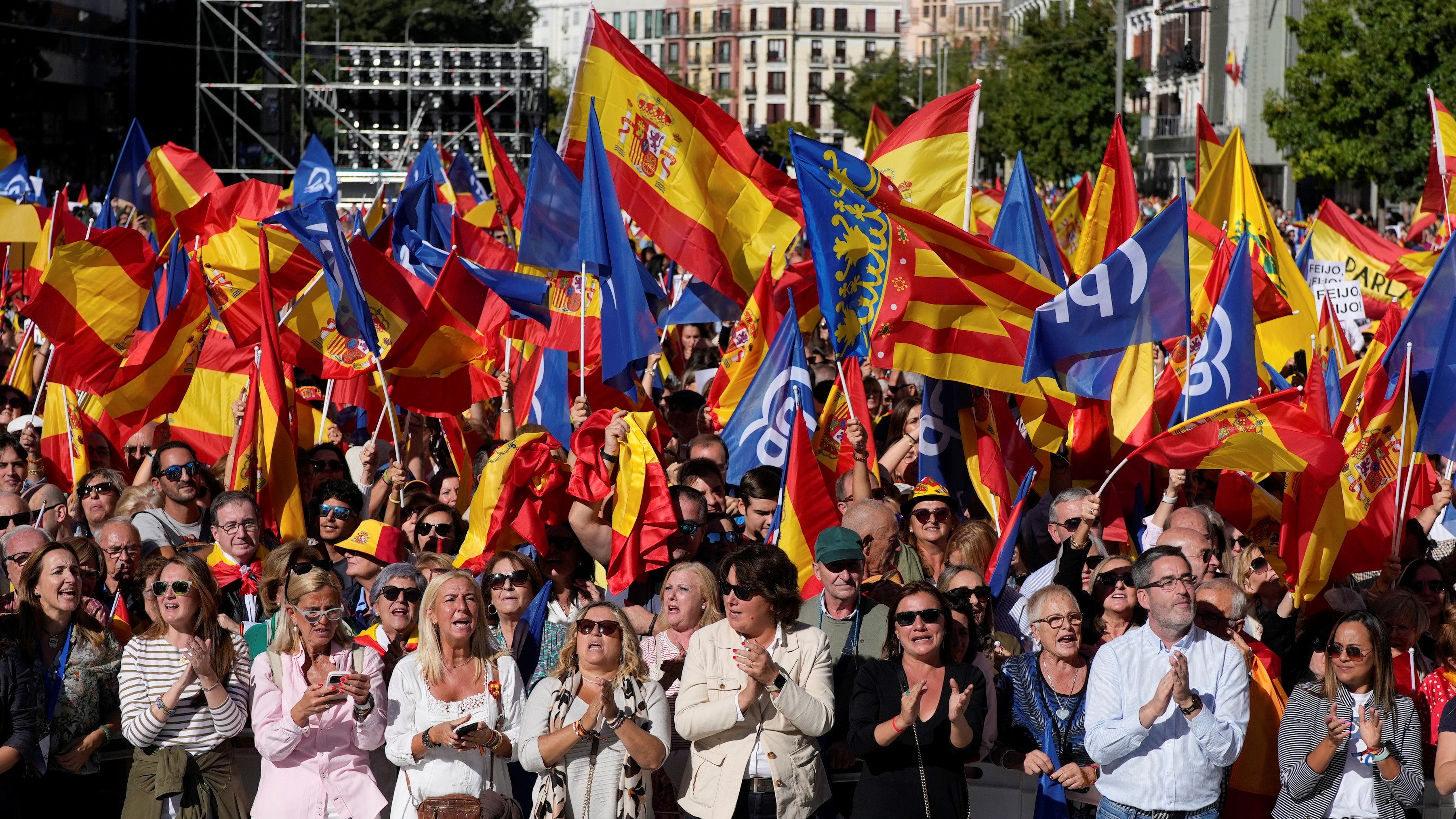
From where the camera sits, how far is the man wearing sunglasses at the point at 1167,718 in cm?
534

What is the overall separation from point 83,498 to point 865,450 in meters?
3.33

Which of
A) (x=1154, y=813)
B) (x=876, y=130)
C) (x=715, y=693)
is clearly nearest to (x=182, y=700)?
(x=715, y=693)

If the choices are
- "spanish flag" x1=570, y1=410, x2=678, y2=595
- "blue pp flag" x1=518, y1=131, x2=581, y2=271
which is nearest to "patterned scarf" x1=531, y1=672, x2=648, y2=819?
"spanish flag" x1=570, y1=410, x2=678, y2=595

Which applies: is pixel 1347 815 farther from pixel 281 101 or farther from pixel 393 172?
pixel 281 101

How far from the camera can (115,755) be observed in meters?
6.11

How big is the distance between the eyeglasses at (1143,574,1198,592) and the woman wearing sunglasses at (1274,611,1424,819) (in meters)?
0.45

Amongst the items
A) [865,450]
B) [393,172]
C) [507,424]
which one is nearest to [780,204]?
[507,424]

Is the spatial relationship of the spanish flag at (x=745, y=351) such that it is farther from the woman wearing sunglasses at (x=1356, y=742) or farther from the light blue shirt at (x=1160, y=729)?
the woman wearing sunglasses at (x=1356, y=742)

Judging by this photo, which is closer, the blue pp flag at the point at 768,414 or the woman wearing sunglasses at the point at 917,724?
the woman wearing sunglasses at the point at 917,724

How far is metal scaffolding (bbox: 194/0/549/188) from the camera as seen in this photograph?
36.0m

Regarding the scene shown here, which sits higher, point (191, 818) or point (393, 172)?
point (393, 172)

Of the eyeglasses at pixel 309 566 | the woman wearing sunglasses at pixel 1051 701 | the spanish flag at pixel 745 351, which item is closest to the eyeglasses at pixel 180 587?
the eyeglasses at pixel 309 566

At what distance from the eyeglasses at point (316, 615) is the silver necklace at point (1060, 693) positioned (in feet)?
7.11

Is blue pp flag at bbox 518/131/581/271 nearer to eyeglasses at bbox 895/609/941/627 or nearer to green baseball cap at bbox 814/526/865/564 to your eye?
green baseball cap at bbox 814/526/865/564
